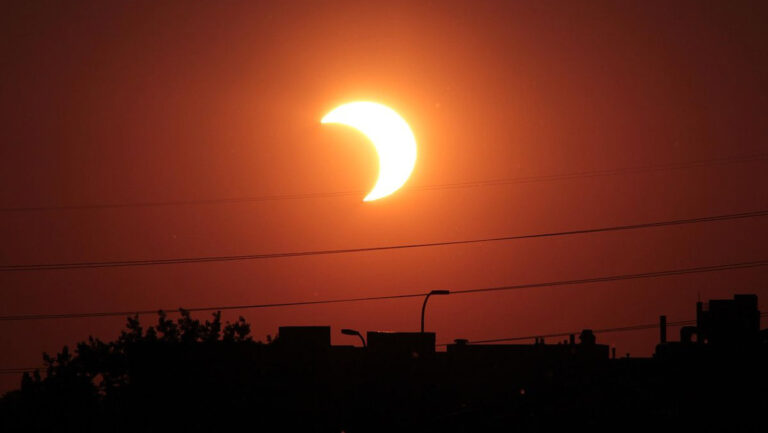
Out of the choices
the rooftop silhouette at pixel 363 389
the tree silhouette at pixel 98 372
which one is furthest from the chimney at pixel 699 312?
the tree silhouette at pixel 98 372

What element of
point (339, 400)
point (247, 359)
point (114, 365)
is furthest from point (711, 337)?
point (114, 365)

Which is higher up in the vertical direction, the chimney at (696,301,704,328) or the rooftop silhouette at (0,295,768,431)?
the chimney at (696,301,704,328)

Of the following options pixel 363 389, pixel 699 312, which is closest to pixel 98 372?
pixel 363 389

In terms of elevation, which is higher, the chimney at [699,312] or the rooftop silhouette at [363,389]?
the chimney at [699,312]

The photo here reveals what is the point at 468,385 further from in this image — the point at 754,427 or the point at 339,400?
the point at 754,427

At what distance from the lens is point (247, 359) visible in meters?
52.7

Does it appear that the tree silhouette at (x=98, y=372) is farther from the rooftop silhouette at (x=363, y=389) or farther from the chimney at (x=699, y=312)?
the chimney at (x=699, y=312)

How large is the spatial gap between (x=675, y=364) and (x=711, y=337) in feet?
33.7

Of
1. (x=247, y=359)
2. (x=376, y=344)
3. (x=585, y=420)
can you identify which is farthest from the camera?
(x=376, y=344)

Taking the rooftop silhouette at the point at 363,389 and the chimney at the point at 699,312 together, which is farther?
the chimney at the point at 699,312

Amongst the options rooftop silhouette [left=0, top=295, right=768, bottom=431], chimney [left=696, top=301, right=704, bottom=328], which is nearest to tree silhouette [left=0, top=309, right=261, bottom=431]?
rooftop silhouette [left=0, top=295, right=768, bottom=431]

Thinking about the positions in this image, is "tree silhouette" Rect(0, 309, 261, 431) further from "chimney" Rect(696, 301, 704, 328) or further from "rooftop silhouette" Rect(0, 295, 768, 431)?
"chimney" Rect(696, 301, 704, 328)

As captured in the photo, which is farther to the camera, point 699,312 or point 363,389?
point 699,312

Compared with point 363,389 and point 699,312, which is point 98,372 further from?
Answer: point 699,312
